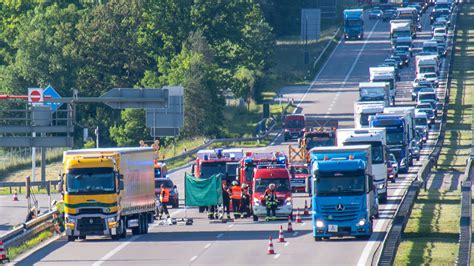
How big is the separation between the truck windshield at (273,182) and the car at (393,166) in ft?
48.3

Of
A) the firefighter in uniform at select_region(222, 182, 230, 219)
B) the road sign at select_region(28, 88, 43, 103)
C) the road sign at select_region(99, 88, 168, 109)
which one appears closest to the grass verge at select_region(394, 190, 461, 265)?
the firefighter in uniform at select_region(222, 182, 230, 219)

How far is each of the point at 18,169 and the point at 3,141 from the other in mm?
40914

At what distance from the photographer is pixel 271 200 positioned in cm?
5100

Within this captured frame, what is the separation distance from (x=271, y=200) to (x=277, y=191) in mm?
627

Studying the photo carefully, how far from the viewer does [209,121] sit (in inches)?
4021

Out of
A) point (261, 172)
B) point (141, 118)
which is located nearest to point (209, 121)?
point (141, 118)

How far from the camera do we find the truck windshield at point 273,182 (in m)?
51.8

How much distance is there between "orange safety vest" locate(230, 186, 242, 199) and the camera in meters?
53.7

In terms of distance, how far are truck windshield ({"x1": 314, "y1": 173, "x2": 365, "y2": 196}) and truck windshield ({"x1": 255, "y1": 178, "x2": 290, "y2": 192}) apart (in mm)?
7659

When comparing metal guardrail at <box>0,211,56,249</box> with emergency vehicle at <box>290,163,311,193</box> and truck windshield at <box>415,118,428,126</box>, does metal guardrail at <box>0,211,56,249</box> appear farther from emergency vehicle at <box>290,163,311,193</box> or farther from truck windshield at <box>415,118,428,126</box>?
truck windshield at <box>415,118,428,126</box>

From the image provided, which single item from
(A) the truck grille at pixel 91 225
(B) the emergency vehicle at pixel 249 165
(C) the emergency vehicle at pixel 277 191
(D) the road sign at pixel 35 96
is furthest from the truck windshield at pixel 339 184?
(D) the road sign at pixel 35 96

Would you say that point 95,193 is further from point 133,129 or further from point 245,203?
point 133,129

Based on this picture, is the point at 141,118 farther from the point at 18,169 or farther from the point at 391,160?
the point at 391,160

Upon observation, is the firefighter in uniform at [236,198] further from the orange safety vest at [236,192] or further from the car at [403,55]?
the car at [403,55]
